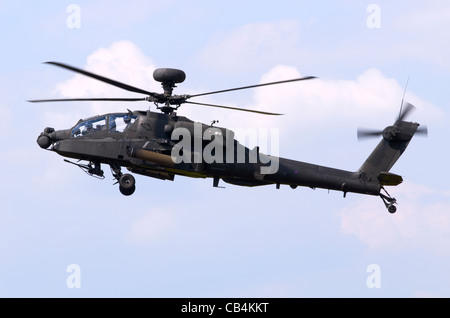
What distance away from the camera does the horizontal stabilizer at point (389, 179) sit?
31.6m

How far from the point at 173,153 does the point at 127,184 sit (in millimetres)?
2193

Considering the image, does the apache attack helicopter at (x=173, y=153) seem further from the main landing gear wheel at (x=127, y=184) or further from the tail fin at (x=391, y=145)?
the tail fin at (x=391, y=145)

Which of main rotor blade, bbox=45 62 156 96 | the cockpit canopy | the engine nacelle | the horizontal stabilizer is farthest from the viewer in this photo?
the horizontal stabilizer

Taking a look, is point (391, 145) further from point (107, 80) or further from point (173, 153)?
point (107, 80)

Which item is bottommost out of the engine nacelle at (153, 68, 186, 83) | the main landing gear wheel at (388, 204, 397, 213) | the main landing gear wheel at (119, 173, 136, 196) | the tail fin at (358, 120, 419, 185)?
the main landing gear wheel at (388, 204, 397, 213)

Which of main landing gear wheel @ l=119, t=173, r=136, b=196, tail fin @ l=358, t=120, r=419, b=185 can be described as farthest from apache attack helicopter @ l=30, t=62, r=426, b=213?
tail fin @ l=358, t=120, r=419, b=185

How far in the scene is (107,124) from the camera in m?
31.0

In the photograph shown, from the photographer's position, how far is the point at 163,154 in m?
30.4

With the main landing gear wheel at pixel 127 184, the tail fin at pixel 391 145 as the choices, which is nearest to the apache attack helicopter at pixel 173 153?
the main landing gear wheel at pixel 127 184

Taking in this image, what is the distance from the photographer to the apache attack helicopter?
3045 centimetres

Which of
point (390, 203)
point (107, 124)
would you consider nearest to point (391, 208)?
point (390, 203)

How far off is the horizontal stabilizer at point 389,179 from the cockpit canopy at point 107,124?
1041 cm

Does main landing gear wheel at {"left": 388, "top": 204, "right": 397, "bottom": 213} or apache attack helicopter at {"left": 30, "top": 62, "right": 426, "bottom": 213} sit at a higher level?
apache attack helicopter at {"left": 30, "top": 62, "right": 426, "bottom": 213}

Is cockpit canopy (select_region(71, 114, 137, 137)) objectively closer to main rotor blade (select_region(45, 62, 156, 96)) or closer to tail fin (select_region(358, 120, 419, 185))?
main rotor blade (select_region(45, 62, 156, 96))
